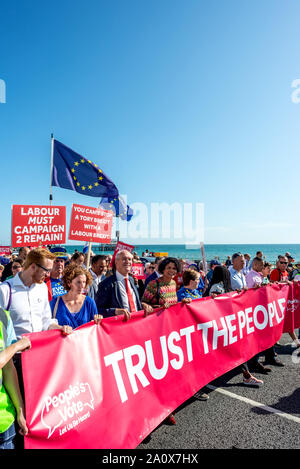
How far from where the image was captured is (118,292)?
375 centimetres

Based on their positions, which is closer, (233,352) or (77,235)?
(233,352)

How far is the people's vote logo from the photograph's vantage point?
7.36 ft

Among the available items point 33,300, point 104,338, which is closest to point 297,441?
point 104,338

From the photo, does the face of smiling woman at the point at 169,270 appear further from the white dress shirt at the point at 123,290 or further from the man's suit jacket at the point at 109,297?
the man's suit jacket at the point at 109,297

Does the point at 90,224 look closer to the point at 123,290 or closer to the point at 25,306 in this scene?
the point at 123,290

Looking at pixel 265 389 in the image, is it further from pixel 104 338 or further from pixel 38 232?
pixel 38 232

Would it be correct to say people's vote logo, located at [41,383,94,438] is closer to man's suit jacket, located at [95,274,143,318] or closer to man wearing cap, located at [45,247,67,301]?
man's suit jacket, located at [95,274,143,318]

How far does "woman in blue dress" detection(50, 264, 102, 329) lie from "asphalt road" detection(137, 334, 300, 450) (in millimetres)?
1468

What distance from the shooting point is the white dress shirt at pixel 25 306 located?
258cm

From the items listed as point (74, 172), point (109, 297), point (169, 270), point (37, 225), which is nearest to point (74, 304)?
point (109, 297)

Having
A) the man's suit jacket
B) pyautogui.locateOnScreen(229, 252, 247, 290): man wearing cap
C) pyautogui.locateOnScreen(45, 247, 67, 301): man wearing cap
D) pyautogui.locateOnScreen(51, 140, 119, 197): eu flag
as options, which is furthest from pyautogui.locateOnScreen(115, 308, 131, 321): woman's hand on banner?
pyautogui.locateOnScreen(51, 140, 119, 197): eu flag

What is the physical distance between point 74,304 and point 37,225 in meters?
4.08

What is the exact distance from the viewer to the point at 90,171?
10344 mm

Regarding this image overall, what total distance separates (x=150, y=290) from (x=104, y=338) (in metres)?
1.56
